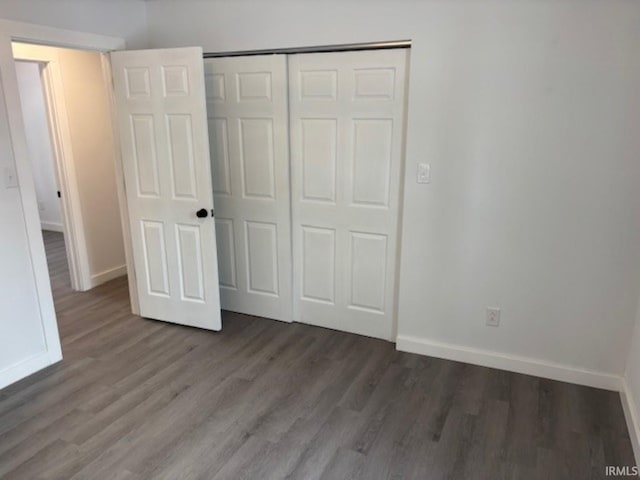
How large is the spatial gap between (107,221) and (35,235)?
169 centimetres

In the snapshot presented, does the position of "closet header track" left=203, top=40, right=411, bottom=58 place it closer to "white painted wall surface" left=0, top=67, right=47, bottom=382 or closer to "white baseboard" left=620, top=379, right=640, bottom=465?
"white painted wall surface" left=0, top=67, right=47, bottom=382

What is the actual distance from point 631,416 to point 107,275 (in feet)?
14.1

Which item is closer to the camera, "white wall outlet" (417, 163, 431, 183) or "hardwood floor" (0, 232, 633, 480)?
"hardwood floor" (0, 232, 633, 480)

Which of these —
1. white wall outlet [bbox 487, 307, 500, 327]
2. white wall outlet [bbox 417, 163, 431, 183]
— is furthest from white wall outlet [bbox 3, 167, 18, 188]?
white wall outlet [bbox 487, 307, 500, 327]

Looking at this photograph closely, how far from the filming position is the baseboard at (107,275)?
4.31m

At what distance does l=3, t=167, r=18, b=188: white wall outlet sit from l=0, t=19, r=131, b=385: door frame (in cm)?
2

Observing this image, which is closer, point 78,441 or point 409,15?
point 78,441

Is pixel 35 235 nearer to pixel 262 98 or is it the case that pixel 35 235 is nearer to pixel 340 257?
pixel 262 98

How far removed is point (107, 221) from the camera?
4.40 meters

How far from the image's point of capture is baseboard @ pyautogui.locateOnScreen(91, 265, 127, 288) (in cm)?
431

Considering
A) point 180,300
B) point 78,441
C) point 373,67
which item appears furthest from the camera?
point 180,300

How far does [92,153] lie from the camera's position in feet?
13.7

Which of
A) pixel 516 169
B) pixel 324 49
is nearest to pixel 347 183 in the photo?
pixel 324 49

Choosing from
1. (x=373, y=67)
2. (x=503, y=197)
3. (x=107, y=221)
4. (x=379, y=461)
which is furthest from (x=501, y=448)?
(x=107, y=221)
